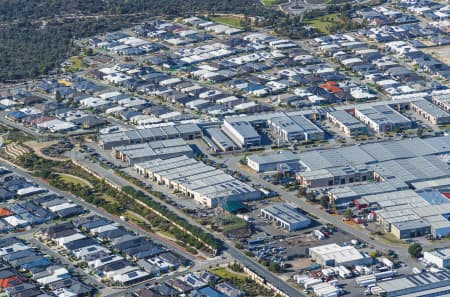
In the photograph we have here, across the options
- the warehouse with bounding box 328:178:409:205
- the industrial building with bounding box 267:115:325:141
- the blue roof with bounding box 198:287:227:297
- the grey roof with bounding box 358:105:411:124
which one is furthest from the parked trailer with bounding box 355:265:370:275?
the grey roof with bounding box 358:105:411:124

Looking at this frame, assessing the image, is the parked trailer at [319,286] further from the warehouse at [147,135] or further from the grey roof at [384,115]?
the grey roof at [384,115]

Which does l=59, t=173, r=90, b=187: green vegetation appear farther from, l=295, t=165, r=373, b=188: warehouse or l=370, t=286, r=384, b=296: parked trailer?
l=370, t=286, r=384, b=296: parked trailer

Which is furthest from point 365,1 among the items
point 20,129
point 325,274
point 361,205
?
point 325,274

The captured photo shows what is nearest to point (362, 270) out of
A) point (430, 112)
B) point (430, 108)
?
point (430, 112)

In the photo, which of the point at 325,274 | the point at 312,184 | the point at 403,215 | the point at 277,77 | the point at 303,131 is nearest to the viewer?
the point at 325,274

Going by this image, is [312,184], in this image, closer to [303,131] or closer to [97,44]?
[303,131]
